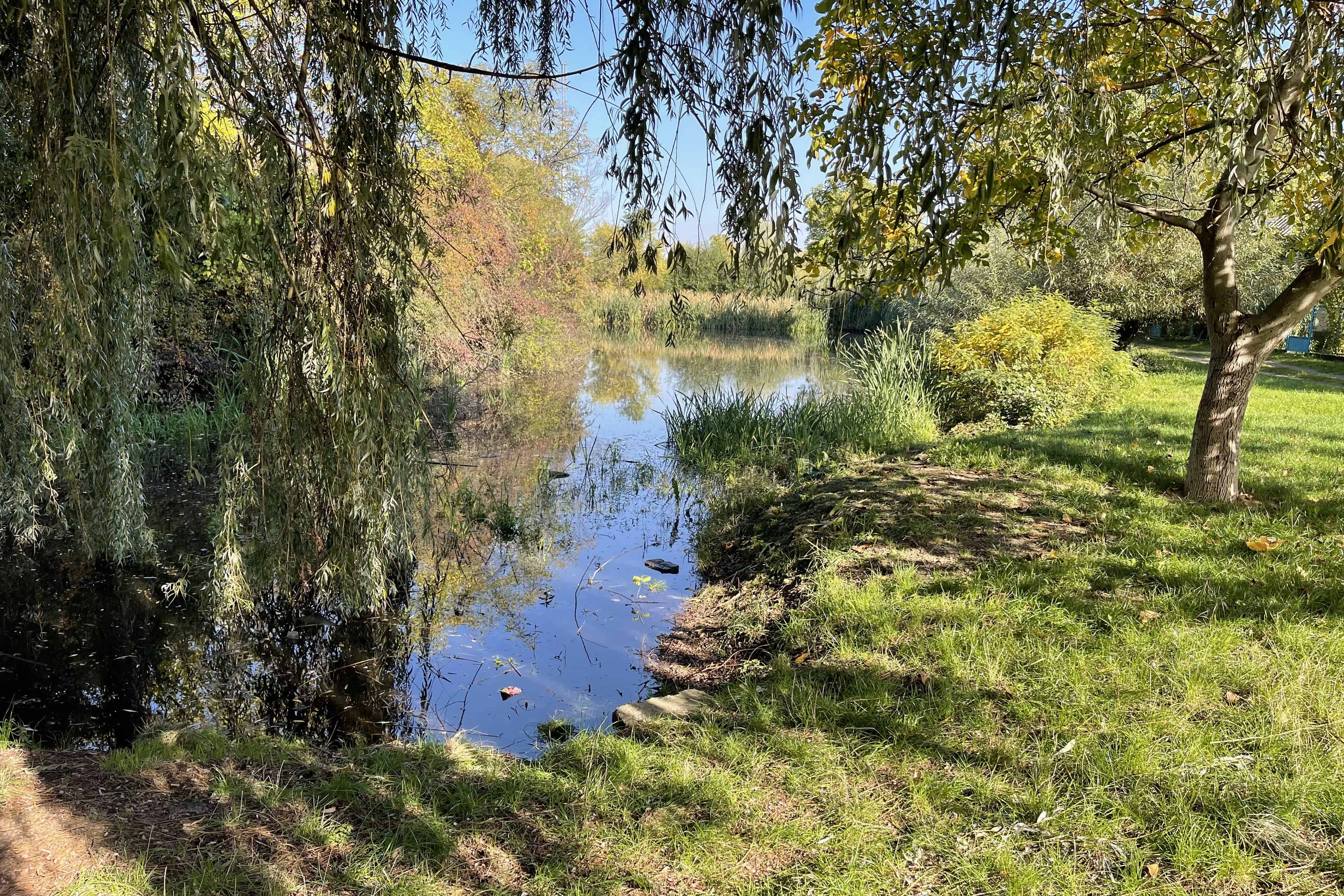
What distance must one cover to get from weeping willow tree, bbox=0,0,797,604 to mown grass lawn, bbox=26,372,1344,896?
3.85ft

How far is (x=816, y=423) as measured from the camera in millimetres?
10773

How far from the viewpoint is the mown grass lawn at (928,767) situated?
2.65 metres

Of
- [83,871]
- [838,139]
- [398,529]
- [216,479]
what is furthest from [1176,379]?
[83,871]

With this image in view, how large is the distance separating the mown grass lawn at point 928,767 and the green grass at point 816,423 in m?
4.70

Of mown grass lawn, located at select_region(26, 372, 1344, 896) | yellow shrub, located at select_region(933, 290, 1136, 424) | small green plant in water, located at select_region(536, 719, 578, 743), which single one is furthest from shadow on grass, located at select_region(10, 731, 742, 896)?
yellow shrub, located at select_region(933, 290, 1136, 424)

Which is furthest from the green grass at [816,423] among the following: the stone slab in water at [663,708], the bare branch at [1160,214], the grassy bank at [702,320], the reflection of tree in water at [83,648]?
the reflection of tree in water at [83,648]

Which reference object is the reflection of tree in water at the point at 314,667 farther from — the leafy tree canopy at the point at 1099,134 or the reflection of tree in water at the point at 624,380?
the reflection of tree in water at the point at 624,380

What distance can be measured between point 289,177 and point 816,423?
8974mm

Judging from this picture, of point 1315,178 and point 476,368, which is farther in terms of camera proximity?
point 476,368

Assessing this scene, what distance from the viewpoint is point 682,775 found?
10.8ft

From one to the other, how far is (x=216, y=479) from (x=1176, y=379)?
48.0ft

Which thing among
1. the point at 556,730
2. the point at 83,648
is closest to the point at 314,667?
the point at 83,648

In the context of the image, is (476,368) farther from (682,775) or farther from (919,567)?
(682,775)

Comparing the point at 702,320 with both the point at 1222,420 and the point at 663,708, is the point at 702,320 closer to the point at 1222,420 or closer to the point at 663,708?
the point at 1222,420
